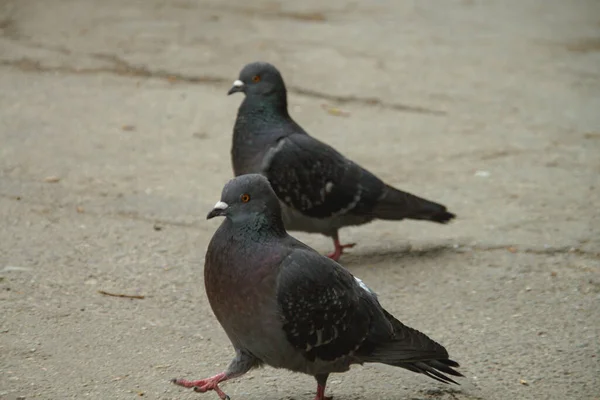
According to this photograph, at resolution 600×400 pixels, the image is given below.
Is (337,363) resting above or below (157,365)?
above

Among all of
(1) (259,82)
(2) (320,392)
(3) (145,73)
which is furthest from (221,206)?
(3) (145,73)

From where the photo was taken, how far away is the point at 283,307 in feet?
10.7

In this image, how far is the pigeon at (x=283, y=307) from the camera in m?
3.28

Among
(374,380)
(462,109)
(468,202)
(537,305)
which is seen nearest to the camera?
(374,380)

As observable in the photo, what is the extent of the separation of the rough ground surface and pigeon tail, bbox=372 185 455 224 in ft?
0.77

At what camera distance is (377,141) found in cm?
693

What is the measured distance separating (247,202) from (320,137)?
141 inches

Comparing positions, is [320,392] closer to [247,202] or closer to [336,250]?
[247,202]

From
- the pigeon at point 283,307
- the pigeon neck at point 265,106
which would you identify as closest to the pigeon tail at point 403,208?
the pigeon neck at point 265,106

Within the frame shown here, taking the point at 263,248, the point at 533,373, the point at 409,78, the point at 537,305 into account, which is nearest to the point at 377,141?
the point at 409,78

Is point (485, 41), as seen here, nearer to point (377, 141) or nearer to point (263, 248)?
point (377, 141)

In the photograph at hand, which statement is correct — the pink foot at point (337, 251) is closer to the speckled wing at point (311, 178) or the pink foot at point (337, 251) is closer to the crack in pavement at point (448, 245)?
the speckled wing at point (311, 178)

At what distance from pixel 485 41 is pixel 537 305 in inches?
228

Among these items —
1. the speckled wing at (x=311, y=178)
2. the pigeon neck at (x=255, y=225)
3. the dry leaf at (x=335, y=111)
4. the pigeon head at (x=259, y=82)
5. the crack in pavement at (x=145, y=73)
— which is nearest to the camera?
the pigeon neck at (x=255, y=225)
